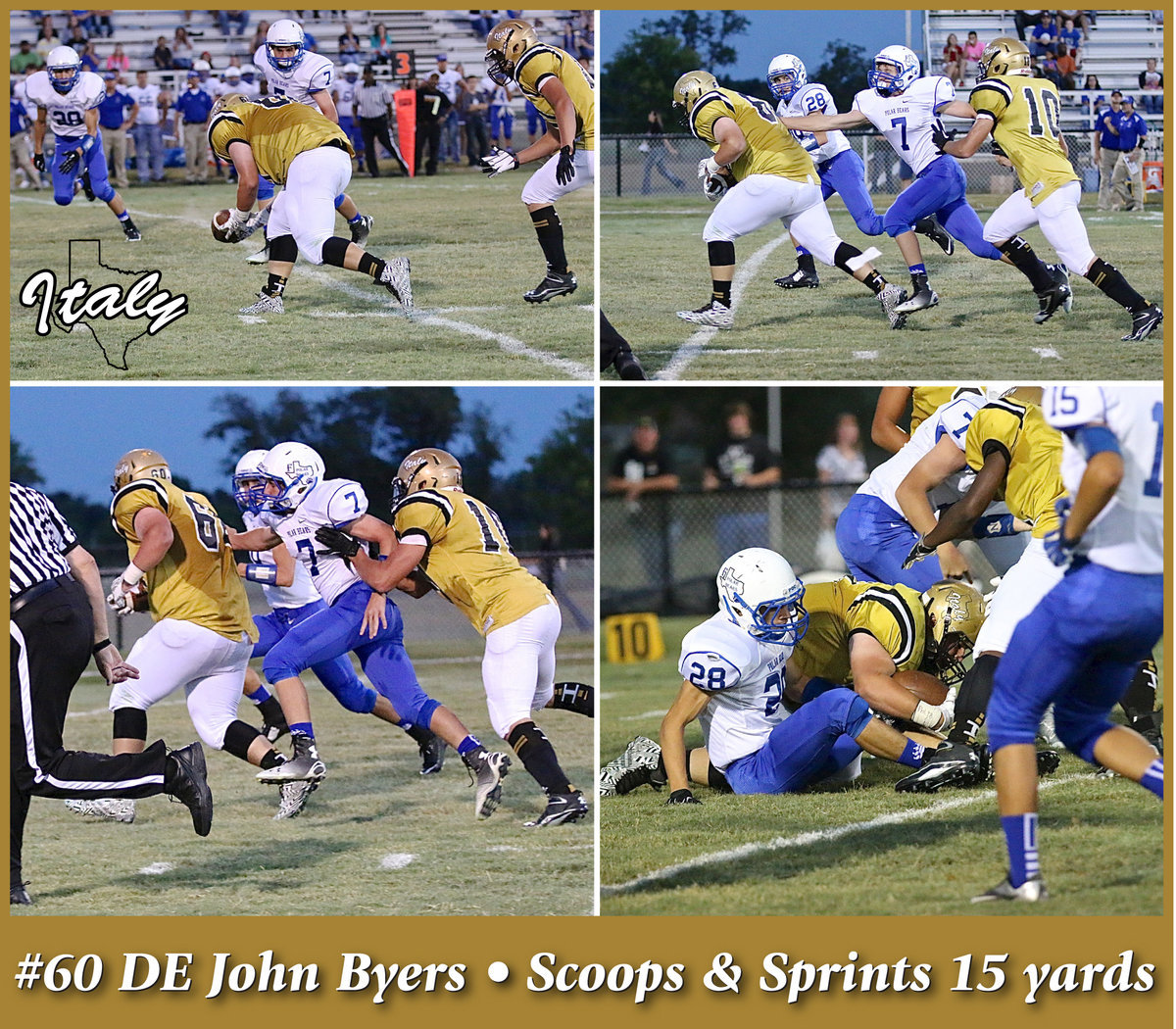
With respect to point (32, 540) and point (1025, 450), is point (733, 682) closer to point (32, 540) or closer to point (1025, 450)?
point (1025, 450)

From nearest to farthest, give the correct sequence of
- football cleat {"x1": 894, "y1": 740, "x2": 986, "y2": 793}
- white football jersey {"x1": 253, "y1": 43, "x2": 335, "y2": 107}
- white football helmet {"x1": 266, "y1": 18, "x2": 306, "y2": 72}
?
football cleat {"x1": 894, "y1": 740, "x2": 986, "y2": 793} → white football helmet {"x1": 266, "y1": 18, "x2": 306, "y2": 72} → white football jersey {"x1": 253, "y1": 43, "x2": 335, "y2": 107}

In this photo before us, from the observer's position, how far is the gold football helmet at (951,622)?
18.1ft

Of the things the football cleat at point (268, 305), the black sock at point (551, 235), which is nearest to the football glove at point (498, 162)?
the black sock at point (551, 235)

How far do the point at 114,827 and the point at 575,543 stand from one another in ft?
23.2

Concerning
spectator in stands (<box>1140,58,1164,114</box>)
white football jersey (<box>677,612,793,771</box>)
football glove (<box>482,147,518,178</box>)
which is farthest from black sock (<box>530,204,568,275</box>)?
spectator in stands (<box>1140,58,1164,114</box>)

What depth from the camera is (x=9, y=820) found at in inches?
188

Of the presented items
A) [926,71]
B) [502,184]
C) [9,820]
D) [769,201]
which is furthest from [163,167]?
[9,820]

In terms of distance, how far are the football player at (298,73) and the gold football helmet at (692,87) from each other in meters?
1.87

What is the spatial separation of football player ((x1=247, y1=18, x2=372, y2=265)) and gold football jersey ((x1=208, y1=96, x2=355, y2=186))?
234 mm

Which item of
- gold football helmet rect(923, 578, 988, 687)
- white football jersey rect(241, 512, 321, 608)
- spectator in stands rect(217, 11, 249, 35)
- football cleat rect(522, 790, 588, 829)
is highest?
spectator in stands rect(217, 11, 249, 35)

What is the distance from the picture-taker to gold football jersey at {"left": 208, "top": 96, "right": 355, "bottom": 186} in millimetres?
7121

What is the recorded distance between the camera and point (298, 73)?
25.3 feet

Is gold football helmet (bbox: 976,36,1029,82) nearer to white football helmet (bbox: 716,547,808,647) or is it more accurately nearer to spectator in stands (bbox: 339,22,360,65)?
white football helmet (bbox: 716,547,808,647)

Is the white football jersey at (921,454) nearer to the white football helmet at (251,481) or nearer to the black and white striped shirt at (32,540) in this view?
the white football helmet at (251,481)
